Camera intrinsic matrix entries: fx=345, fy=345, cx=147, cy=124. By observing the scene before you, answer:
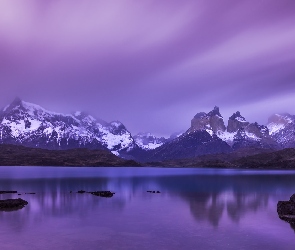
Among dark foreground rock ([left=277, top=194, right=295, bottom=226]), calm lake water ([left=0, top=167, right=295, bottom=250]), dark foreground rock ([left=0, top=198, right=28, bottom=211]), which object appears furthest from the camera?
dark foreground rock ([left=0, top=198, right=28, bottom=211])

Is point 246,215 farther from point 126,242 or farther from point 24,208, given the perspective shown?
point 24,208

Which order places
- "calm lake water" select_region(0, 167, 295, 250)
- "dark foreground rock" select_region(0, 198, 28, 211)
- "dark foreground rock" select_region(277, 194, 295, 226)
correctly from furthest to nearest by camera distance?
1. "dark foreground rock" select_region(0, 198, 28, 211)
2. "dark foreground rock" select_region(277, 194, 295, 226)
3. "calm lake water" select_region(0, 167, 295, 250)

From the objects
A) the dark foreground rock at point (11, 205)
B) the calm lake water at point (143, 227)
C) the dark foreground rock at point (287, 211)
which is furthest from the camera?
the dark foreground rock at point (11, 205)

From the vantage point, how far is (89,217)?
60438mm

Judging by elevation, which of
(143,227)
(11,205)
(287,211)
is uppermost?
(11,205)

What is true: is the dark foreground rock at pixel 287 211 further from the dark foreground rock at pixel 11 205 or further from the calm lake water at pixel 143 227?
the dark foreground rock at pixel 11 205

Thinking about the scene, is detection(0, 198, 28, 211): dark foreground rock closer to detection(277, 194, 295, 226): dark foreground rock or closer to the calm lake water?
the calm lake water

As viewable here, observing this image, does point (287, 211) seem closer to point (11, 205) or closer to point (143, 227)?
point (143, 227)

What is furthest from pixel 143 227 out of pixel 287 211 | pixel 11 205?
pixel 11 205

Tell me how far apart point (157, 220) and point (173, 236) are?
41.8 feet

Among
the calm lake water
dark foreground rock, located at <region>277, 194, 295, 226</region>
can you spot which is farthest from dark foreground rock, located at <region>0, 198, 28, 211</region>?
dark foreground rock, located at <region>277, 194, 295, 226</region>

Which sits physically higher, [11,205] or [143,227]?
[11,205]

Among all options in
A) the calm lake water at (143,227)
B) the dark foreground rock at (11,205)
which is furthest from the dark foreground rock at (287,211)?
the dark foreground rock at (11,205)

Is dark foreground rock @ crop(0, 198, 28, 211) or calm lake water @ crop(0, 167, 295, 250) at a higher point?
dark foreground rock @ crop(0, 198, 28, 211)
